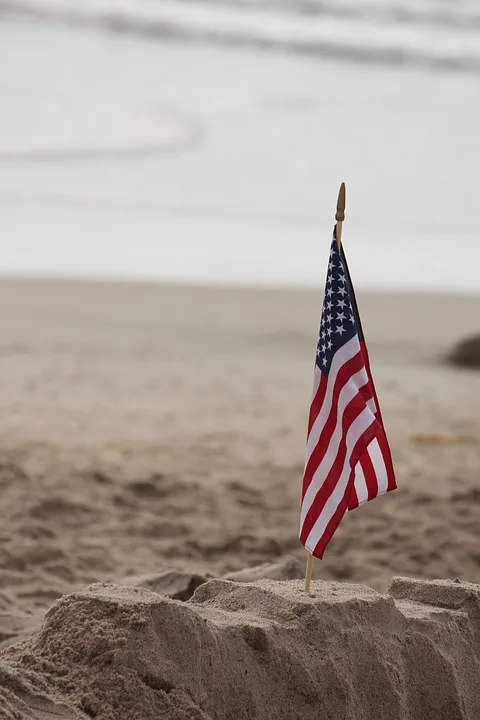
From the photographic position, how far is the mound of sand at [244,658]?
2.65 metres

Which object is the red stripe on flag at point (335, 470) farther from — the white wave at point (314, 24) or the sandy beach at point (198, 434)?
the white wave at point (314, 24)

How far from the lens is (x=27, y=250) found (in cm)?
1132

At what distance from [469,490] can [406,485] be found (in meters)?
0.36

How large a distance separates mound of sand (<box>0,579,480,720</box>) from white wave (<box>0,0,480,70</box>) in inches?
696

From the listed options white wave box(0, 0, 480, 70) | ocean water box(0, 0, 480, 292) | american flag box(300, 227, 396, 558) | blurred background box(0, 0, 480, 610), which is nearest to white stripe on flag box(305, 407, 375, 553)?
american flag box(300, 227, 396, 558)

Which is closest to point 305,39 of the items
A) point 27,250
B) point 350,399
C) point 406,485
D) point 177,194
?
point 177,194

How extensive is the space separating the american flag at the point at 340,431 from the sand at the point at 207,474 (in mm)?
247

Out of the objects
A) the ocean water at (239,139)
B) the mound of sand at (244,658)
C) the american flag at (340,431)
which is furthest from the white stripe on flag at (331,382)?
the ocean water at (239,139)

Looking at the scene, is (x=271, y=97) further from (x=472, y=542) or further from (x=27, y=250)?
(x=472, y=542)

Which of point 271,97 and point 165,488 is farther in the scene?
point 271,97

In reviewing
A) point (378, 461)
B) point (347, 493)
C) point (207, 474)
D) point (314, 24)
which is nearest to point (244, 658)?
point (347, 493)

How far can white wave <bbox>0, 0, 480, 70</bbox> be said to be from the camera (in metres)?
20.0

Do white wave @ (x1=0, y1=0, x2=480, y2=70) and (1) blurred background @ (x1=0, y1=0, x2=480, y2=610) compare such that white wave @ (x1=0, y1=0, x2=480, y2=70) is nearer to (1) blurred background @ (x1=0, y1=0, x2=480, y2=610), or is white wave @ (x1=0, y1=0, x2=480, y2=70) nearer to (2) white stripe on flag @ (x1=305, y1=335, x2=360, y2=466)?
(1) blurred background @ (x1=0, y1=0, x2=480, y2=610)

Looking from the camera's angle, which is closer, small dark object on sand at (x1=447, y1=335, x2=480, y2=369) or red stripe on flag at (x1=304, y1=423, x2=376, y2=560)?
red stripe on flag at (x1=304, y1=423, x2=376, y2=560)
